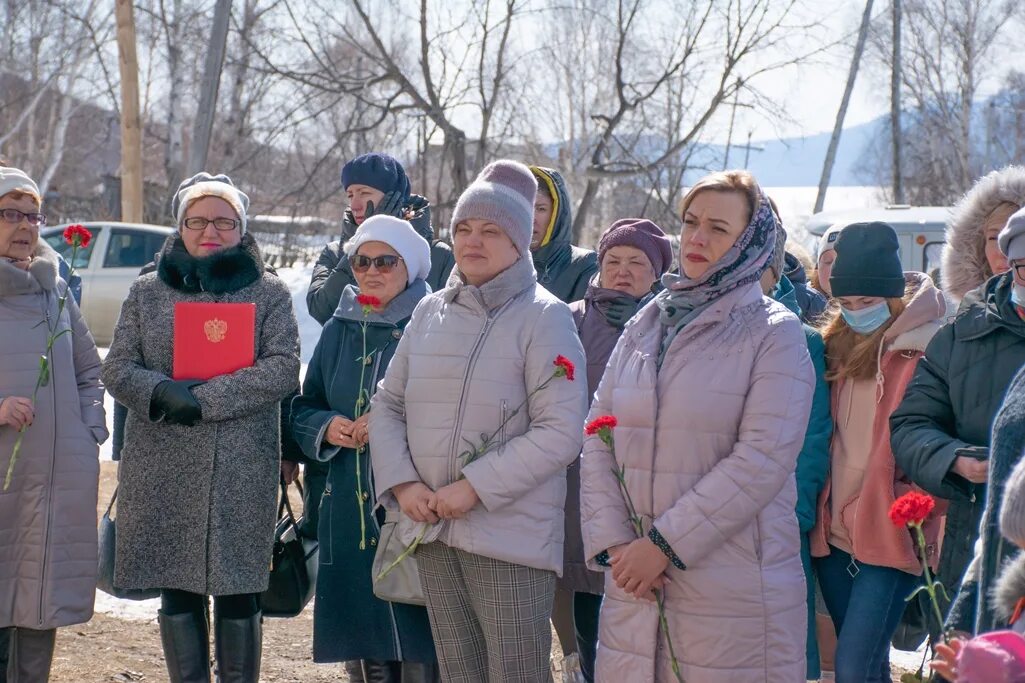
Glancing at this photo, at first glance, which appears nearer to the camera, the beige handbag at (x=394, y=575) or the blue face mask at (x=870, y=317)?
the beige handbag at (x=394, y=575)

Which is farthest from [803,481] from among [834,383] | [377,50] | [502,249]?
[377,50]

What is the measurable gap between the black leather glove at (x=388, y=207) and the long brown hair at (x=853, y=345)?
73.3 inches

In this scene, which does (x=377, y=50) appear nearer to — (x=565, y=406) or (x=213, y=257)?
(x=213, y=257)

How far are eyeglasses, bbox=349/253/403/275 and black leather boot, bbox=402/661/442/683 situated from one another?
4.38 feet

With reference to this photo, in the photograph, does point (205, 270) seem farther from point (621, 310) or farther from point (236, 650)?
point (621, 310)

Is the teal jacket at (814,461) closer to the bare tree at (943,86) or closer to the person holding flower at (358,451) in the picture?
the person holding flower at (358,451)

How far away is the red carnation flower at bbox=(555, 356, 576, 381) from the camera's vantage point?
11.1 feet

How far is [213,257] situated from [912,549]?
2.50 metres

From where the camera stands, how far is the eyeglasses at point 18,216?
432 cm

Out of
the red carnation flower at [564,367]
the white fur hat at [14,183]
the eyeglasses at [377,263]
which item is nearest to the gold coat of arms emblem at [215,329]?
the eyeglasses at [377,263]

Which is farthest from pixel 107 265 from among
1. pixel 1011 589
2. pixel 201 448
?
pixel 1011 589

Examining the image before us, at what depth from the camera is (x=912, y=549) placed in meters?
3.72

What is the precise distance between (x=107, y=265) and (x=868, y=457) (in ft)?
46.1

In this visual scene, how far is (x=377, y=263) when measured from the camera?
4250mm
